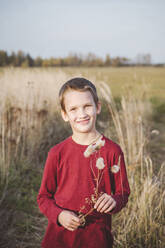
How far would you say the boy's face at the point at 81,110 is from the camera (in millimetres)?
1158

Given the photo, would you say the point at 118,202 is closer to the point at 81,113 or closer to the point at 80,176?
the point at 80,176

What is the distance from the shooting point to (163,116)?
841 cm

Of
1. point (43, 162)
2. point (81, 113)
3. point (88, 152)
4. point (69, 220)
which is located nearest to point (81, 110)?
point (81, 113)

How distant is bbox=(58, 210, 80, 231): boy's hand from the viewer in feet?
3.43

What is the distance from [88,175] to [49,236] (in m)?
0.41

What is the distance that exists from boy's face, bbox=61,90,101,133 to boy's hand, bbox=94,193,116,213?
34 centimetres

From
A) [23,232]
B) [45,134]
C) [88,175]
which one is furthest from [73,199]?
[45,134]

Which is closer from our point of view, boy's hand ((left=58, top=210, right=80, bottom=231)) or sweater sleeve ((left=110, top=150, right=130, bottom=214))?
boy's hand ((left=58, top=210, right=80, bottom=231))

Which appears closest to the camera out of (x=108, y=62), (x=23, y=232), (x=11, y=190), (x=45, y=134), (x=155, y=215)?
(x=155, y=215)

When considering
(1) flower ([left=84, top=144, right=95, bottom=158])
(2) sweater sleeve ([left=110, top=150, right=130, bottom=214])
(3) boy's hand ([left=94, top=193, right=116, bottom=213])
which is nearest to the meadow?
(2) sweater sleeve ([left=110, top=150, right=130, bottom=214])

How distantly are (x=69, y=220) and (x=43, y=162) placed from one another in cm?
271

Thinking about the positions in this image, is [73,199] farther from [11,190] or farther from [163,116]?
[163,116]

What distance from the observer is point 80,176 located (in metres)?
1.17

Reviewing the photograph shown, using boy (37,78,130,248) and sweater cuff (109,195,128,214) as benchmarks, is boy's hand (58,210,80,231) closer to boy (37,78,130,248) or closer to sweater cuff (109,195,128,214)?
boy (37,78,130,248)
